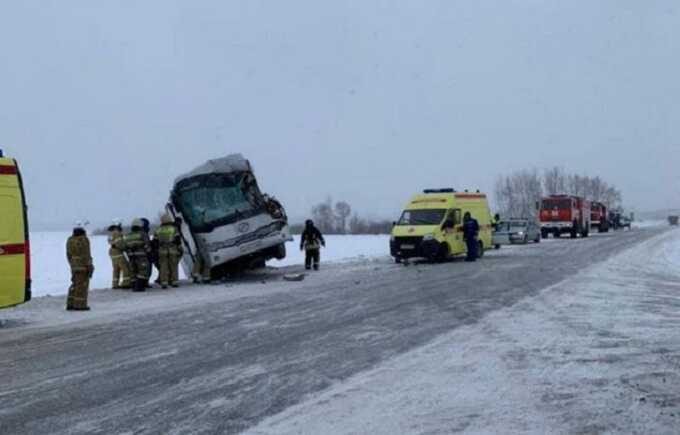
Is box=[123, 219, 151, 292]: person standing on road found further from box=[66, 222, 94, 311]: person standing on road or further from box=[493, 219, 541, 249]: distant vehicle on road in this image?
box=[493, 219, 541, 249]: distant vehicle on road

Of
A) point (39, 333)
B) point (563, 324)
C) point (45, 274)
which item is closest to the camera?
point (563, 324)

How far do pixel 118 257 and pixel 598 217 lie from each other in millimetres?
51328

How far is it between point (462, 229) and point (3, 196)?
17.1m

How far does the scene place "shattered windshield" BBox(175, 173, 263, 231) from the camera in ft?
64.6

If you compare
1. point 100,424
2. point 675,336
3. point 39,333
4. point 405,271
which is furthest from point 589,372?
point 405,271

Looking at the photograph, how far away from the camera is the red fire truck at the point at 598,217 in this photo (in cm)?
5969

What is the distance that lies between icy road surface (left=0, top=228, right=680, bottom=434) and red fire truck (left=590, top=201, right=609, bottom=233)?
151 feet

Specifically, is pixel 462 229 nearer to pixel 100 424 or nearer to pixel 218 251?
pixel 218 251

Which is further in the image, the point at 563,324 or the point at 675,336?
the point at 563,324

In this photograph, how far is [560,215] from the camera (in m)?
49.3

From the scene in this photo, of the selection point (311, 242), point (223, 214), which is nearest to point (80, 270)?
point (223, 214)

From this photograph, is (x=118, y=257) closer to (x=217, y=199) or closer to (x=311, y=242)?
(x=217, y=199)

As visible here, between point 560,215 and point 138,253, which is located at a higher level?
point 560,215

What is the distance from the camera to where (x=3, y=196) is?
40.1 ft
